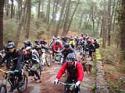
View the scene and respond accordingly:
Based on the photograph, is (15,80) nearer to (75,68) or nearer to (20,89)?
(20,89)

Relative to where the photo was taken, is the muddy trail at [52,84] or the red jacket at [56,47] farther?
→ the red jacket at [56,47]

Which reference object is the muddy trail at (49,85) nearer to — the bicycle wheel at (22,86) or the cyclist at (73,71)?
the bicycle wheel at (22,86)

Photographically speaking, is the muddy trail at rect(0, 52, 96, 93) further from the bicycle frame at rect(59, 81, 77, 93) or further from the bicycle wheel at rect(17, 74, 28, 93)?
the bicycle frame at rect(59, 81, 77, 93)

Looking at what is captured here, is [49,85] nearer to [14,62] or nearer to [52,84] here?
[52,84]

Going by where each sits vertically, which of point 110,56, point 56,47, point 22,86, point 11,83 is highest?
point 56,47

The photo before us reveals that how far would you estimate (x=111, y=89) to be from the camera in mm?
15969

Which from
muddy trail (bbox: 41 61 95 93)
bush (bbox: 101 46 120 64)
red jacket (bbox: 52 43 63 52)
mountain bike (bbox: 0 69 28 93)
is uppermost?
red jacket (bbox: 52 43 63 52)

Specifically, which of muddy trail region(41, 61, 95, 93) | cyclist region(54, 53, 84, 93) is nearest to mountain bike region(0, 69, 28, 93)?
muddy trail region(41, 61, 95, 93)

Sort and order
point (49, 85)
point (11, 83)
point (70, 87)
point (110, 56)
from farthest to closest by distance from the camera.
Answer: point (110, 56), point (49, 85), point (11, 83), point (70, 87)

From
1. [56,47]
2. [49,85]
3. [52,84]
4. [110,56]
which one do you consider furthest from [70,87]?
[110,56]

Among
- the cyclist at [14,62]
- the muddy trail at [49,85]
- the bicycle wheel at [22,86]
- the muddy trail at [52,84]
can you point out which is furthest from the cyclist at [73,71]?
the muddy trail at [52,84]

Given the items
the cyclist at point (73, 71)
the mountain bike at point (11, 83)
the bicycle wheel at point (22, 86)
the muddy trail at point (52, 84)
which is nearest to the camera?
the cyclist at point (73, 71)

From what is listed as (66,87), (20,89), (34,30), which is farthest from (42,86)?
(34,30)

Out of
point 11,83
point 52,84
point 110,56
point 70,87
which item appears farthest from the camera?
point 110,56
